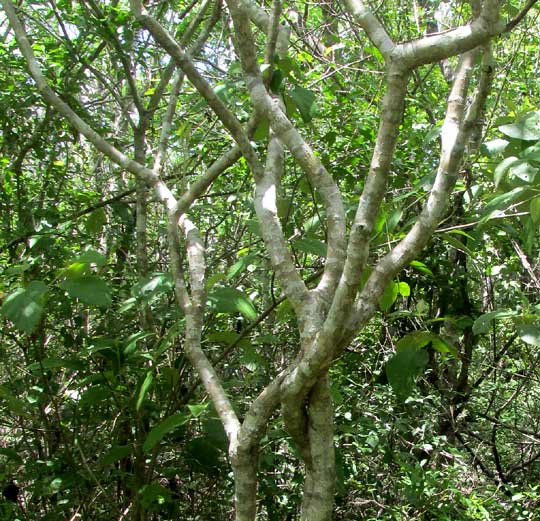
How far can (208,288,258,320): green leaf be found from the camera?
7.30 ft

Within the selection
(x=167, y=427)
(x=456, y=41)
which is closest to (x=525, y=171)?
(x=456, y=41)

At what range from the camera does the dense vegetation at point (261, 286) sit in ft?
6.19

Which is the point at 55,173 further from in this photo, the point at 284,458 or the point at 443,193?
the point at 443,193

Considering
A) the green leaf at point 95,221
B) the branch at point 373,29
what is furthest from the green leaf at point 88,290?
the green leaf at point 95,221

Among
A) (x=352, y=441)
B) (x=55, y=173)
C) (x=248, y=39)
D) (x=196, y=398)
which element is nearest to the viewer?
(x=248, y=39)

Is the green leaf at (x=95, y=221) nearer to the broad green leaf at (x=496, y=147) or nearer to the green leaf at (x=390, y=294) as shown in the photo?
the green leaf at (x=390, y=294)

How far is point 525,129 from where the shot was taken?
195 centimetres

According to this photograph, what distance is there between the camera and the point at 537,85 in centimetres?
444

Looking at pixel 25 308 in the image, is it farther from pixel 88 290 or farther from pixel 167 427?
pixel 167 427

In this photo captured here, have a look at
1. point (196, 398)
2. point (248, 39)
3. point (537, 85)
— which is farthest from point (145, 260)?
point (537, 85)

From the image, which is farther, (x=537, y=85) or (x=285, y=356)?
(x=537, y=85)

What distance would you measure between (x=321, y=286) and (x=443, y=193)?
0.41m

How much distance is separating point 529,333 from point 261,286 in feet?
6.21

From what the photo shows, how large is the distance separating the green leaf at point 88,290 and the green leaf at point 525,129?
1.29 m
